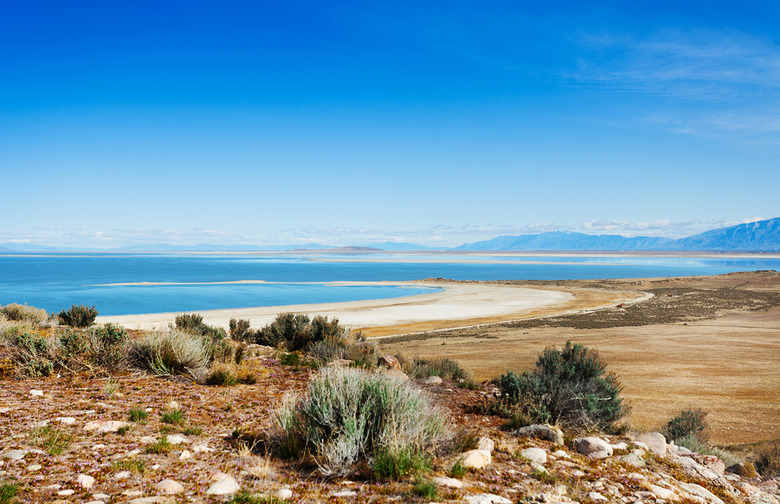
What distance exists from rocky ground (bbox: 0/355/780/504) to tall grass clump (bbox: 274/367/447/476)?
0.74 feet

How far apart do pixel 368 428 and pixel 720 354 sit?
1949 centimetres

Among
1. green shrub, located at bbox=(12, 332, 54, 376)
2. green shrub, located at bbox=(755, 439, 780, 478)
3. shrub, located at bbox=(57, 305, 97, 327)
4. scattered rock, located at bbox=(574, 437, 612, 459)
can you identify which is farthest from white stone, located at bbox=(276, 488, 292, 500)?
shrub, located at bbox=(57, 305, 97, 327)

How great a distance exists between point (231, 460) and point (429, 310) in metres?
37.9

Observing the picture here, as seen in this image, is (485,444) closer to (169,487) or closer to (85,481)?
(169,487)

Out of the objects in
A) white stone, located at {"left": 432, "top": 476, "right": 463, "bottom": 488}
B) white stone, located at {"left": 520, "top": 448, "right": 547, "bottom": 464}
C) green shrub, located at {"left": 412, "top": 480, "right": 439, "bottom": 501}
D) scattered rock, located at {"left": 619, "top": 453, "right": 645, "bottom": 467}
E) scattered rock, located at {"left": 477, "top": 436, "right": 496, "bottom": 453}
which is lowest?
scattered rock, located at {"left": 619, "top": 453, "right": 645, "bottom": 467}

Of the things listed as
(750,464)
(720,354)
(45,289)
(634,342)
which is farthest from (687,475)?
(45,289)

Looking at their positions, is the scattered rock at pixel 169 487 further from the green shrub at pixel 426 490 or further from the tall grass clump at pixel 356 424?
the green shrub at pixel 426 490

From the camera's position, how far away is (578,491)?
495 centimetres

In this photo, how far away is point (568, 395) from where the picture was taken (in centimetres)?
827

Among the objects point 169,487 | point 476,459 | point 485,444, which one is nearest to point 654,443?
point 485,444

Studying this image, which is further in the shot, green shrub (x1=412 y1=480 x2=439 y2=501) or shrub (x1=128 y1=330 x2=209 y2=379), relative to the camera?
shrub (x1=128 y1=330 x2=209 y2=379)

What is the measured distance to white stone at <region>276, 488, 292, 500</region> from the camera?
4298mm

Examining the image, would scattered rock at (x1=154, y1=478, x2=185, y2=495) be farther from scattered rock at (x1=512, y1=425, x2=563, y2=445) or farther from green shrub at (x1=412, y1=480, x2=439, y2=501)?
scattered rock at (x1=512, y1=425, x2=563, y2=445)

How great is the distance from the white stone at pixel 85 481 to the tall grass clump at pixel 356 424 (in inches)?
70.2
